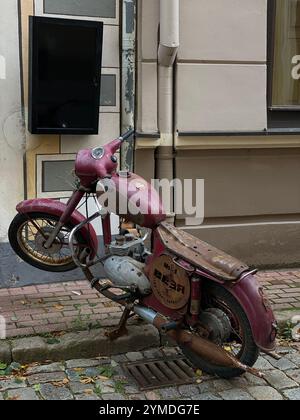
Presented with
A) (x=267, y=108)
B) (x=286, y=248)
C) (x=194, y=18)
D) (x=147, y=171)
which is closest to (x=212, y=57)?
(x=194, y=18)

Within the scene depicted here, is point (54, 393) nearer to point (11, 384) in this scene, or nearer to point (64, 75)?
point (11, 384)

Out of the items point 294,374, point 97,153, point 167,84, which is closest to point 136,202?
point 97,153

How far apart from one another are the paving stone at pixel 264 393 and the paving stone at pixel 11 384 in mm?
1404

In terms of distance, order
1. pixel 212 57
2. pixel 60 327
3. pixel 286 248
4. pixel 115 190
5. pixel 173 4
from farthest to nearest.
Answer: pixel 286 248 < pixel 212 57 < pixel 173 4 < pixel 60 327 < pixel 115 190

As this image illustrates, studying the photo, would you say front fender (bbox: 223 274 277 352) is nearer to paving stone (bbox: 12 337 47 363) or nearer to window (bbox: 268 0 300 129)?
paving stone (bbox: 12 337 47 363)

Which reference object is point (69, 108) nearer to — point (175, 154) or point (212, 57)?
point (175, 154)

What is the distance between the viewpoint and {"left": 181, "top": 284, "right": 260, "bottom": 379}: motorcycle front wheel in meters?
3.47

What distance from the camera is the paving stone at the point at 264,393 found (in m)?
3.52

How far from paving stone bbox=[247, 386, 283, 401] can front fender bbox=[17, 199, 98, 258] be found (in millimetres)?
1537

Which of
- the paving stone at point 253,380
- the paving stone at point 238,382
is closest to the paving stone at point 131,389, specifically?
the paving stone at point 238,382

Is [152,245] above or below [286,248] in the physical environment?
above

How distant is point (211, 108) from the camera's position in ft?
17.9

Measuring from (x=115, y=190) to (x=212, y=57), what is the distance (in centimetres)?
217

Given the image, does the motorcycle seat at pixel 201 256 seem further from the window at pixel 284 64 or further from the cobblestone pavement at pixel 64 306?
the window at pixel 284 64
